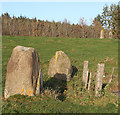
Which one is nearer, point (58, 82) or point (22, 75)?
point (22, 75)

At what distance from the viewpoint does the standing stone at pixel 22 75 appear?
878 centimetres

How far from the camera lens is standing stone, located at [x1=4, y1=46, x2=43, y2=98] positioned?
8781 mm

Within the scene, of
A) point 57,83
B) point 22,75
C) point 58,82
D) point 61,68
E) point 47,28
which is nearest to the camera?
point 22,75

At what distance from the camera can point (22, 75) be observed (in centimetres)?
878

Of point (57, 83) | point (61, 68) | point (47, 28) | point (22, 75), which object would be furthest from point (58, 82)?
point (47, 28)

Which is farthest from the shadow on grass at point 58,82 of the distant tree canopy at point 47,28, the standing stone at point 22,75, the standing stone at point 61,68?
the distant tree canopy at point 47,28

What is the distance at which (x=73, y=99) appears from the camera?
9.77 meters

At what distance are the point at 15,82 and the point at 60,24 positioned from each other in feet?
96.6

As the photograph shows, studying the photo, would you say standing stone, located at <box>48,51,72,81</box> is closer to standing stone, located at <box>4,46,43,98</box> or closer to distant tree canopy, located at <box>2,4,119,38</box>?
standing stone, located at <box>4,46,43,98</box>

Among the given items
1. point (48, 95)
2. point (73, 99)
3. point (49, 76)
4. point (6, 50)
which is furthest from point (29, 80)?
point (6, 50)

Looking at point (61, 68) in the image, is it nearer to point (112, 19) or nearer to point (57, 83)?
point (57, 83)

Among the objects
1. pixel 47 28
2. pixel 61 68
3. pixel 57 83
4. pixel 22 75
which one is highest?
pixel 47 28

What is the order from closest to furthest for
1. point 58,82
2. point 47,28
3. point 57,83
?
point 57,83, point 58,82, point 47,28

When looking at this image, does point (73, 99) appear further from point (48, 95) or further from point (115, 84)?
point (115, 84)
